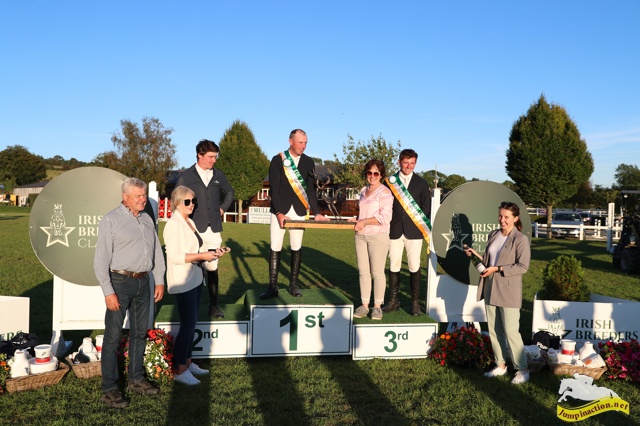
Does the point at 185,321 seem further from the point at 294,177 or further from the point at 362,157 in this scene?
the point at 362,157

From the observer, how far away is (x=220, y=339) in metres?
5.97

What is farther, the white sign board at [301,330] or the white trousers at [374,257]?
the white trousers at [374,257]

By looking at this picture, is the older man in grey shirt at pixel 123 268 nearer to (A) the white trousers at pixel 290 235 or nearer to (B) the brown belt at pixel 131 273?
(B) the brown belt at pixel 131 273

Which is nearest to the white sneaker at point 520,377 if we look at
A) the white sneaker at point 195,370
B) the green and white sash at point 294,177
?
the green and white sash at point 294,177

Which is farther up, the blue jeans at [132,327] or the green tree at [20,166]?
the green tree at [20,166]

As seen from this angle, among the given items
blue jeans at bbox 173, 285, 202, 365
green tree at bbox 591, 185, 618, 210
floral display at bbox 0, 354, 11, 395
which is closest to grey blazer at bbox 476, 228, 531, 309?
blue jeans at bbox 173, 285, 202, 365

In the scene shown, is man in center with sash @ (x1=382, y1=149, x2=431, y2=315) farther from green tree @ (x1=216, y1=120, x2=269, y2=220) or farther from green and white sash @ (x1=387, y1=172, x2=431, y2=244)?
green tree @ (x1=216, y1=120, x2=269, y2=220)

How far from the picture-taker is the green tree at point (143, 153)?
49781 mm

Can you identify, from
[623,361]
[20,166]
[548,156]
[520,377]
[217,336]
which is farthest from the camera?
[20,166]

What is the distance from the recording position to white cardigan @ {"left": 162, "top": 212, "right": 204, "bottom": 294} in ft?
15.6

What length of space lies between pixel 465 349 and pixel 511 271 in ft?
3.71

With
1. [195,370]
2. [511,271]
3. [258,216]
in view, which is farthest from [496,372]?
[258,216]

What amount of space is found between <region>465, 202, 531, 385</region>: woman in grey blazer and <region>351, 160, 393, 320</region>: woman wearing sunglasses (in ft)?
3.90

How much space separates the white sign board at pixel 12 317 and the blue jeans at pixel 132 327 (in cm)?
206
